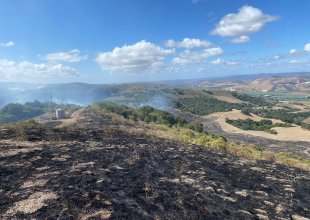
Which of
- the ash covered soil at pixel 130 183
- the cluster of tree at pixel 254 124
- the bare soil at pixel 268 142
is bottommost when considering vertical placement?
the cluster of tree at pixel 254 124

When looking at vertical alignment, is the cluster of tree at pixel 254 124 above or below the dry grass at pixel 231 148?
below

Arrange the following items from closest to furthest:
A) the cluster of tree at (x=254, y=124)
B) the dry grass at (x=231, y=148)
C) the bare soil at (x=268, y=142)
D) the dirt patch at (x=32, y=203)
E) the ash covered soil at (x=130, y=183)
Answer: the dirt patch at (x=32, y=203) < the ash covered soil at (x=130, y=183) < the dry grass at (x=231, y=148) < the bare soil at (x=268, y=142) < the cluster of tree at (x=254, y=124)

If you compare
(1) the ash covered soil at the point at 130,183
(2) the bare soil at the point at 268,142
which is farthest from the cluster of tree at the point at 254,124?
(1) the ash covered soil at the point at 130,183

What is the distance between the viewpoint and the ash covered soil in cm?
913

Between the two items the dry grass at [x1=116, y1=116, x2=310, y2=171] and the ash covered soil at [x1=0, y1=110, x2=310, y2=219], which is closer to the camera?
the ash covered soil at [x1=0, y1=110, x2=310, y2=219]

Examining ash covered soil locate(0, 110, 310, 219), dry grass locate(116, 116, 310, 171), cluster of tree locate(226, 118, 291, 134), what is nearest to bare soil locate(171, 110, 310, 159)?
cluster of tree locate(226, 118, 291, 134)

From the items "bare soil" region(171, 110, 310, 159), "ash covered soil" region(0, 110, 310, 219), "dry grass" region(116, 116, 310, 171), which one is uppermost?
"ash covered soil" region(0, 110, 310, 219)

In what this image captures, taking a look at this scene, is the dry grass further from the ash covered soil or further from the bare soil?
the bare soil

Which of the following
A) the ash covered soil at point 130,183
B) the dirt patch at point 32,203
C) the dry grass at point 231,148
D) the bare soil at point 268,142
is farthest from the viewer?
the bare soil at point 268,142

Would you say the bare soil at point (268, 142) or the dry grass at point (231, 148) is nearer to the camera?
the dry grass at point (231, 148)

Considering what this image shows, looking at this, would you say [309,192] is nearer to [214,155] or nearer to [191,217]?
[214,155]

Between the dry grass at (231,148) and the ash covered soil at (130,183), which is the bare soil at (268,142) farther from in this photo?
the ash covered soil at (130,183)

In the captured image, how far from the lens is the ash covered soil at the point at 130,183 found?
913 centimetres

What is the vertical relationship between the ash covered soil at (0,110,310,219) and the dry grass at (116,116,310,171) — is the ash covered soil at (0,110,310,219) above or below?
above
